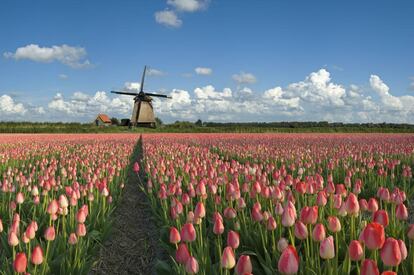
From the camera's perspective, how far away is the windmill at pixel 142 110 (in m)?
66.0

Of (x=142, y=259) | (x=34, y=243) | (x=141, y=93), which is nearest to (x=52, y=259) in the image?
(x=34, y=243)

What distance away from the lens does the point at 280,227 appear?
167 inches

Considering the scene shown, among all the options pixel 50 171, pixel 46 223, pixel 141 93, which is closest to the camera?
pixel 46 223

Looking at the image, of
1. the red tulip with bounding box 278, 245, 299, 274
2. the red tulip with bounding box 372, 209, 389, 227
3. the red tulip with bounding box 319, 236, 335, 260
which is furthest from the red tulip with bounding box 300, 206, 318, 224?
the red tulip with bounding box 278, 245, 299, 274

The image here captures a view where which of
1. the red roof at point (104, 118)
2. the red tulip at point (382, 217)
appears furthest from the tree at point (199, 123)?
the red tulip at point (382, 217)

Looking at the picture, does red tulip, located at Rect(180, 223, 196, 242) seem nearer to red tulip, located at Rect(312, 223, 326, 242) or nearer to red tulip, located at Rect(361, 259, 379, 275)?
red tulip, located at Rect(312, 223, 326, 242)

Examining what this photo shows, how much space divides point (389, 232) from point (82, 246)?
3.30 meters

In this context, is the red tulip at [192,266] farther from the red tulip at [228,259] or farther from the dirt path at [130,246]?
the dirt path at [130,246]

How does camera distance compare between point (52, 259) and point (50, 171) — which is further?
point (50, 171)

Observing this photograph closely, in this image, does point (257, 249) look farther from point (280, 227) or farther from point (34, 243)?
point (34, 243)

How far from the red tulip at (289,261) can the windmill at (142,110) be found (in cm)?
6438

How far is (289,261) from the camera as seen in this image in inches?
87.8

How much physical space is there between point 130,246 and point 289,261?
4222mm

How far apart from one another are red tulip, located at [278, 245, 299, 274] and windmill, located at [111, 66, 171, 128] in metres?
64.4
